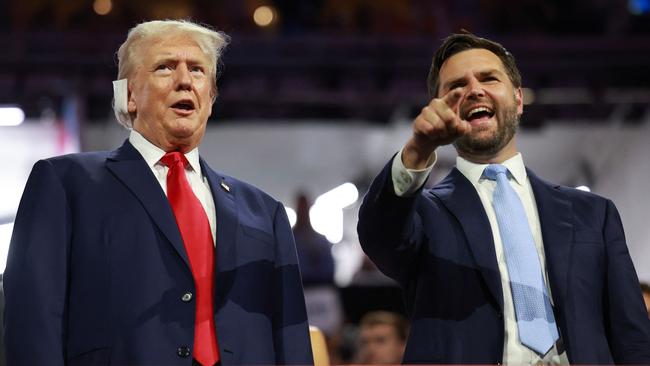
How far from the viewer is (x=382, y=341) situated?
5105 mm

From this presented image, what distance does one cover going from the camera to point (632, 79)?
874 cm

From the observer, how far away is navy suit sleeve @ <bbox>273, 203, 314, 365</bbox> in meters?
2.54

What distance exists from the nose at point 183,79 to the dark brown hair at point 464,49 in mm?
634

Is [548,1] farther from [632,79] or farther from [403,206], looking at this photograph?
[403,206]

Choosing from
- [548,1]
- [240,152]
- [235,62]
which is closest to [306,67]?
[235,62]

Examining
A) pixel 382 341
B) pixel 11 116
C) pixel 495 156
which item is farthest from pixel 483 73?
pixel 11 116

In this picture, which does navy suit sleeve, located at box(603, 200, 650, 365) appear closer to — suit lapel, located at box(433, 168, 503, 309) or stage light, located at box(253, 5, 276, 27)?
suit lapel, located at box(433, 168, 503, 309)

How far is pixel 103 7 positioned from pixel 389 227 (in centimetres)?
642

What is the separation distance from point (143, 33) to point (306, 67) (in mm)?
5884

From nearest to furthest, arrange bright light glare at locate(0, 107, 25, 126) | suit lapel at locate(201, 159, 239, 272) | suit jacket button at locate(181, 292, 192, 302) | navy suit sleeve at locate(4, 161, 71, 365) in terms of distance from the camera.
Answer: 1. navy suit sleeve at locate(4, 161, 71, 365)
2. suit jacket button at locate(181, 292, 192, 302)
3. suit lapel at locate(201, 159, 239, 272)
4. bright light glare at locate(0, 107, 25, 126)

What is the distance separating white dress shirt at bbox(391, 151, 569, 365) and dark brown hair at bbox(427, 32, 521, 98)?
0.67 feet

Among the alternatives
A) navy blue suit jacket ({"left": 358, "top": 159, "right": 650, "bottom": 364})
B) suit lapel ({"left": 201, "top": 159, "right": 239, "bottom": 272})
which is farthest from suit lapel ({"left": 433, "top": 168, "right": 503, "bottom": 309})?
suit lapel ({"left": 201, "top": 159, "right": 239, "bottom": 272})

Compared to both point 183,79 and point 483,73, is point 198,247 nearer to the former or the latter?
point 183,79

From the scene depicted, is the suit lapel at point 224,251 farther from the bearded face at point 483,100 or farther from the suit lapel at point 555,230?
the suit lapel at point 555,230
